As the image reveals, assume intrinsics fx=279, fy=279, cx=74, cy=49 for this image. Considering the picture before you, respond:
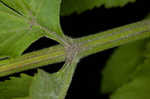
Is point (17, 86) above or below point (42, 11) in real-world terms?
below

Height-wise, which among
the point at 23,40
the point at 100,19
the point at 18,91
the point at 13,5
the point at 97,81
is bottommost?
the point at 97,81

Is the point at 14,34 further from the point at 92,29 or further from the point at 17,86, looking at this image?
the point at 92,29

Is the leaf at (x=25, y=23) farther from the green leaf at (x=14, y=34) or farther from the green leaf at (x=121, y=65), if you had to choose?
the green leaf at (x=121, y=65)

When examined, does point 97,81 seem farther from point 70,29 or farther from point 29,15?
point 29,15

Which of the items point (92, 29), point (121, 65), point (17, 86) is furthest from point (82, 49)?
point (121, 65)

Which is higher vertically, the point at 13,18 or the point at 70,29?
the point at 13,18

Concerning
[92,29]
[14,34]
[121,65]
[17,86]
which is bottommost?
[121,65]

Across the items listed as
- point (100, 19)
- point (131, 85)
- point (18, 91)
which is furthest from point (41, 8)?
point (100, 19)

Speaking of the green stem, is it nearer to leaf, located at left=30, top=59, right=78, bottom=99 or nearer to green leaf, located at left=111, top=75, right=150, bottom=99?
leaf, located at left=30, top=59, right=78, bottom=99
